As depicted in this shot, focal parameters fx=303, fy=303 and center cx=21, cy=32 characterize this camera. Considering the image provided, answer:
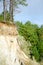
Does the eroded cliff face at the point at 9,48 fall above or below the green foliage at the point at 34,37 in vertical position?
above

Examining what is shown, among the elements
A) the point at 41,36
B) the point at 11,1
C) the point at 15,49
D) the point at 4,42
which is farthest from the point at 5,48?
the point at 41,36

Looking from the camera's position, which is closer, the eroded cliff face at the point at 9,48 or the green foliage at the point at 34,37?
the eroded cliff face at the point at 9,48

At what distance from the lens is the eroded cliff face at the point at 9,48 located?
67.6 ft

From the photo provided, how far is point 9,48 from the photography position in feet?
71.3

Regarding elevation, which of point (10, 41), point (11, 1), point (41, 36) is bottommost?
point (41, 36)

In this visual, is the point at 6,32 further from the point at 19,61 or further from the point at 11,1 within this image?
the point at 11,1

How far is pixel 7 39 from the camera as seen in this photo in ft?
72.1

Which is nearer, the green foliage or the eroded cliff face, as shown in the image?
the eroded cliff face

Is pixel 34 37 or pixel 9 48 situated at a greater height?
pixel 9 48

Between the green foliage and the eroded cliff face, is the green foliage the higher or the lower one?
the lower one

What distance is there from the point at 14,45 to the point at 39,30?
47.3 metres

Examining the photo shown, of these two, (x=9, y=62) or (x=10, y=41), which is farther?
(x=10, y=41)

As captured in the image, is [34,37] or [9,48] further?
[34,37]

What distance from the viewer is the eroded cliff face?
812 inches
